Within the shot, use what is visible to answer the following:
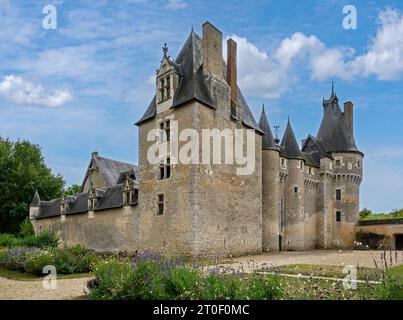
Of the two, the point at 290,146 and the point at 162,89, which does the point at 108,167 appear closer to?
the point at 162,89

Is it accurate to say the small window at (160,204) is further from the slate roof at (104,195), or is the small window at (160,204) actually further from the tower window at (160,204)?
the slate roof at (104,195)

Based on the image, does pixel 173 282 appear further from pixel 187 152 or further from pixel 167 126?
pixel 167 126

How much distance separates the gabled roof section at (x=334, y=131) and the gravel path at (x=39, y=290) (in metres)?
28.3

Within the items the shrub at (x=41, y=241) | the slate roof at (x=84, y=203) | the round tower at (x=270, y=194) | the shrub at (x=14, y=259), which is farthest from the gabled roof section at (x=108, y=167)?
the shrub at (x=14, y=259)

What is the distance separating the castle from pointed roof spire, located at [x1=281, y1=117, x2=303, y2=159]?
0.08 m

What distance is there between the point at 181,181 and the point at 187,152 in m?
1.57

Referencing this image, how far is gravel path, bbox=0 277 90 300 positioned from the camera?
389 inches

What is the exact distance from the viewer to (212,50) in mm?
23641

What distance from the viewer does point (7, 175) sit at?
1564 inches

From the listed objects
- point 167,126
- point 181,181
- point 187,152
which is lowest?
point 181,181
